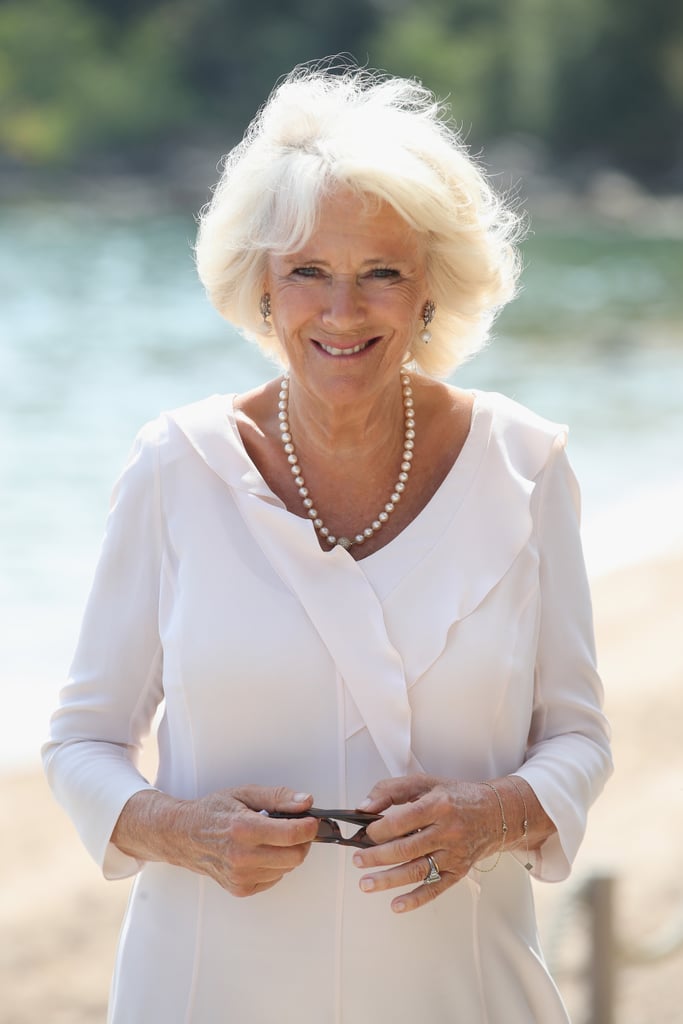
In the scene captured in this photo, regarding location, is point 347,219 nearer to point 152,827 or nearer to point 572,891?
point 152,827

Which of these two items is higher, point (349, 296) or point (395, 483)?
point (349, 296)

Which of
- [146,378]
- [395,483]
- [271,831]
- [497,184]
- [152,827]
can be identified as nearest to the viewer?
[271,831]

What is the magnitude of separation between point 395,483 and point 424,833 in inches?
22.5

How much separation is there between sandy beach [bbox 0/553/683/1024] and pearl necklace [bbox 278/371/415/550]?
1227 mm

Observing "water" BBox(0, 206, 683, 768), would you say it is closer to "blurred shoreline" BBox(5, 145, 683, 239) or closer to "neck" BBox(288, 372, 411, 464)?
"blurred shoreline" BBox(5, 145, 683, 239)

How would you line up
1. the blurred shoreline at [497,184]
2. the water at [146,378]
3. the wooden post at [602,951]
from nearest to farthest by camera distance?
the wooden post at [602,951], the water at [146,378], the blurred shoreline at [497,184]

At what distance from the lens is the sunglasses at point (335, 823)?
179 cm

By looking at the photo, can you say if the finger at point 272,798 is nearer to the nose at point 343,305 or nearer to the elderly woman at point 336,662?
the elderly woman at point 336,662

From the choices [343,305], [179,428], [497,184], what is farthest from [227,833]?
[497,184]

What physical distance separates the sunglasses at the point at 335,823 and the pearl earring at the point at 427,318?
77 centimetres

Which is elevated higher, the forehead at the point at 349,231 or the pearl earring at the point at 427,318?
the forehead at the point at 349,231

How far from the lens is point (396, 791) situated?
182 centimetres

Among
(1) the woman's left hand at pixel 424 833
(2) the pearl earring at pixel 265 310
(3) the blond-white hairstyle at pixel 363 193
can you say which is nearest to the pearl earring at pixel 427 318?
(3) the blond-white hairstyle at pixel 363 193

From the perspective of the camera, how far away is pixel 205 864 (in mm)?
1852
